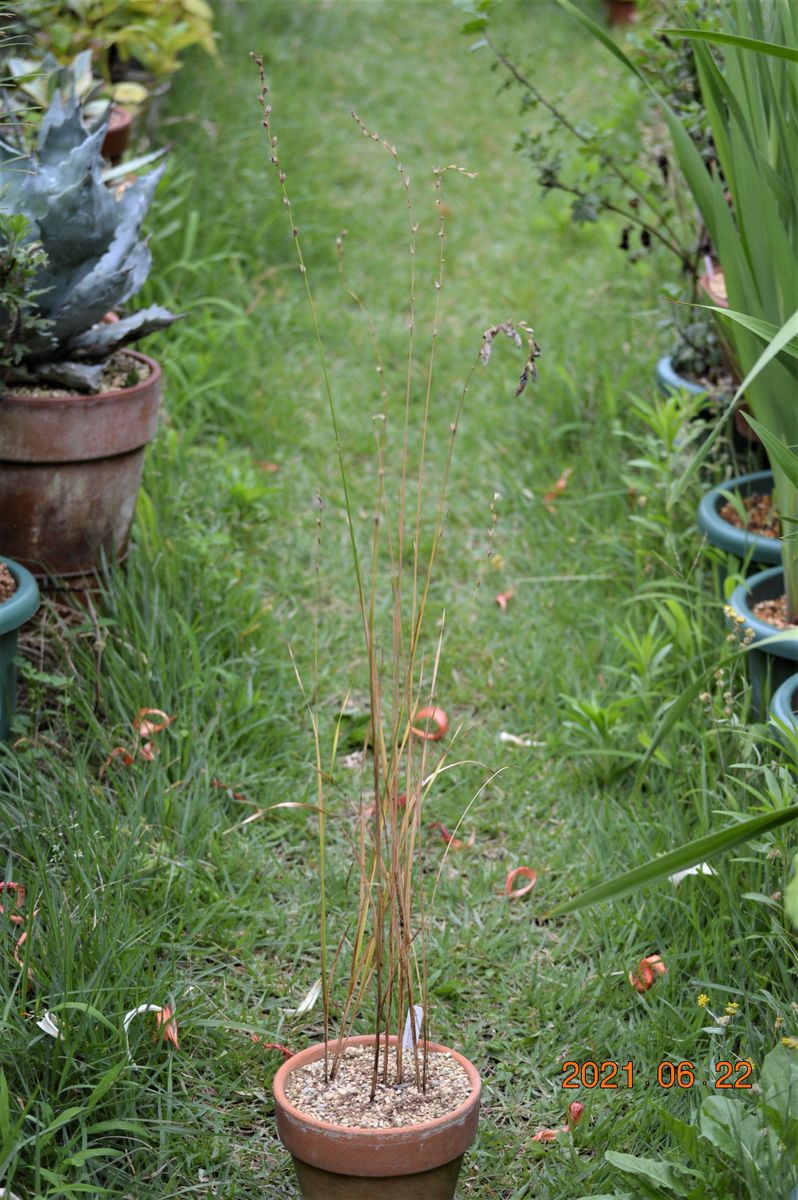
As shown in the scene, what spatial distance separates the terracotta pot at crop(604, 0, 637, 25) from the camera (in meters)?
6.89

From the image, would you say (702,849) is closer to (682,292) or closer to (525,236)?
(682,292)

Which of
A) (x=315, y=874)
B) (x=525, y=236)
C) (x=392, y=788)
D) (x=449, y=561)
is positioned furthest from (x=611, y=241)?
(x=392, y=788)

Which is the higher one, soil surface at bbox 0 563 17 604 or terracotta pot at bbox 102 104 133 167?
terracotta pot at bbox 102 104 133 167

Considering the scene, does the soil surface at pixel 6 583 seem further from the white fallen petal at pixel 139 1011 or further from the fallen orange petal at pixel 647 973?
the fallen orange petal at pixel 647 973

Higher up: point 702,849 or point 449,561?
point 702,849

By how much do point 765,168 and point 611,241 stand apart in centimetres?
279

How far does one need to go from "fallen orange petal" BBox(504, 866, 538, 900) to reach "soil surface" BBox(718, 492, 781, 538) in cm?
85

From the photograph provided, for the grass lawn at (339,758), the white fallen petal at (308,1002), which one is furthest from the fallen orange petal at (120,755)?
the white fallen petal at (308,1002)

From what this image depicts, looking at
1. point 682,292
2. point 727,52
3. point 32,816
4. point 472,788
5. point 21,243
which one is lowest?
point 472,788

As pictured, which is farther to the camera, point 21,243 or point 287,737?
point 287,737

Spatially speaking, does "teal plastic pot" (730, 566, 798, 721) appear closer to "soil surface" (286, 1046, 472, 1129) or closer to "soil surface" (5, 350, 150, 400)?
"soil surface" (286, 1046, 472, 1129)

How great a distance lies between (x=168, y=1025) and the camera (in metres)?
1.84

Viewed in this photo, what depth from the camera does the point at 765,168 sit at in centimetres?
213

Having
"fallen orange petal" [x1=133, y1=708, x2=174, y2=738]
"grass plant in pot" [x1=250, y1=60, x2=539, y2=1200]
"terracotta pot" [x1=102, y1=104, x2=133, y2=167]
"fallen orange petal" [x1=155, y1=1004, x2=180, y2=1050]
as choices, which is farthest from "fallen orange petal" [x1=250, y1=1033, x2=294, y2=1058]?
"terracotta pot" [x1=102, y1=104, x2=133, y2=167]
